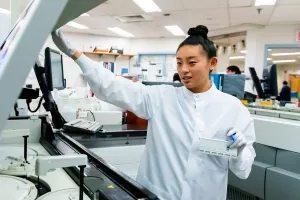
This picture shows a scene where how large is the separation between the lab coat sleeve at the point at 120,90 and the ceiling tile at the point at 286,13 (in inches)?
213

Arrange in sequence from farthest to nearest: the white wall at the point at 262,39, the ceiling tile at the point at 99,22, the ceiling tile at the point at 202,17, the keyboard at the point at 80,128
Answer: the white wall at the point at 262,39 < the ceiling tile at the point at 99,22 < the ceiling tile at the point at 202,17 < the keyboard at the point at 80,128

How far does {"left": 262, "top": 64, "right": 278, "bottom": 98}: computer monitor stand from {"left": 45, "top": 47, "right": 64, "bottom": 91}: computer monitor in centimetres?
218

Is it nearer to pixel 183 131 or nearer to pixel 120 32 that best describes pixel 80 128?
pixel 183 131

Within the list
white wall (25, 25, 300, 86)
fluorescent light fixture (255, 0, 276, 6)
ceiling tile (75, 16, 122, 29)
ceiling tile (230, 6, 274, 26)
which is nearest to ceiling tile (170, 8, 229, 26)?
ceiling tile (230, 6, 274, 26)

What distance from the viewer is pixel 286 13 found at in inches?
240

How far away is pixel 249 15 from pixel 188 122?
5.91 metres

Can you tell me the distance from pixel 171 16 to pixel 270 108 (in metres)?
4.58

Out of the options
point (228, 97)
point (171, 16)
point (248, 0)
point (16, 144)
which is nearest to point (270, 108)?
point (228, 97)

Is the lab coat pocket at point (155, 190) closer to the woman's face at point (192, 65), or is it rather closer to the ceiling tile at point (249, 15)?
the woman's face at point (192, 65)

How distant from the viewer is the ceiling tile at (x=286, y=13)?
223 inches

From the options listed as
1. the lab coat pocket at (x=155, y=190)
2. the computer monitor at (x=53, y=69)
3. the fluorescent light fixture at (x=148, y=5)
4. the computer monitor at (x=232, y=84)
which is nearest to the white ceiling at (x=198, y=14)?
the fluorescent light fixture at (x=148, y=5)

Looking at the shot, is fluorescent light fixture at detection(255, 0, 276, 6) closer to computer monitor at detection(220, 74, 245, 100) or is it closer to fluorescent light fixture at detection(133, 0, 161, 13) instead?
fluorescent light fixture at detection(133, 0, 161, 13)

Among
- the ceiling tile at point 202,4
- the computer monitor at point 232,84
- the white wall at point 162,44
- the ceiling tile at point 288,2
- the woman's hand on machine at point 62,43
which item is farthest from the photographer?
the white wall at point 162,44

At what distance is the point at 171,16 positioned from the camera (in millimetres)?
6629
